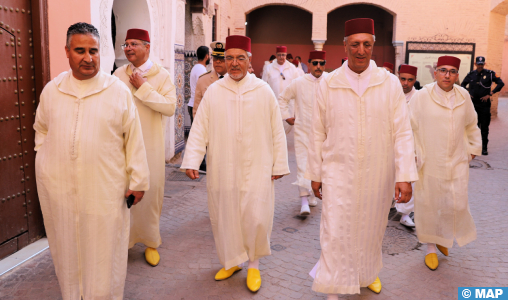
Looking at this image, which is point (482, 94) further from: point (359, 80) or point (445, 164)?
point (359, 80)

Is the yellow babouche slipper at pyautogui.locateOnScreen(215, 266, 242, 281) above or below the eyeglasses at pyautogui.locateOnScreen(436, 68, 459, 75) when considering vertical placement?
below

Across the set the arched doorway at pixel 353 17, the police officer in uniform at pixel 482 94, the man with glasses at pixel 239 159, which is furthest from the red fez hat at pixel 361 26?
the arched doorway at pixel 353 17

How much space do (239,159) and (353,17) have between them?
18.2 metres

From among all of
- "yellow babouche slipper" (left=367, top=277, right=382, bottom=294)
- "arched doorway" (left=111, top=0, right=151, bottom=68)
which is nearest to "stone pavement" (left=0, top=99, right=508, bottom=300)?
"yellow babouche slipper" (left=367, top=277, right=382, bottom=294)

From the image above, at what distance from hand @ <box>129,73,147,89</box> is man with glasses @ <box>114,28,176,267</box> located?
0.04m

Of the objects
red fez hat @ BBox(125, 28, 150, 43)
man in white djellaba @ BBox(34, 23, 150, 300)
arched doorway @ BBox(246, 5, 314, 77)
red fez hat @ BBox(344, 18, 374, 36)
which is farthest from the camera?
arched doorway @ BBox(246, 5, 314, 77)

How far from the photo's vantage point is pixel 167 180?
7020 mm

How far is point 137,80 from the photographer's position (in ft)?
12.5

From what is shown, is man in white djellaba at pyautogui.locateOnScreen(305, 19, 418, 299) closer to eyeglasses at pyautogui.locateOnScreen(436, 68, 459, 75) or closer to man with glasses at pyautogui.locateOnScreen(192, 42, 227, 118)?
eyeglasses at pyautogui.locateOnScreen(436, 68, 459, 75)

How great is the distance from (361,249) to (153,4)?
5363 mm

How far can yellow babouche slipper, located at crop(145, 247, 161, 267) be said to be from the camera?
12.8 feet

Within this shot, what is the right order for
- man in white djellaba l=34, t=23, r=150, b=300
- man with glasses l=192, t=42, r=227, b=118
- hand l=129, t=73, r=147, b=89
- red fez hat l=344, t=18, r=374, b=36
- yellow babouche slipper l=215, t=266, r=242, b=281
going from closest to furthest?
man in white djellaba l=34, t=23, r=150, b=300 → red fez hat l=344, t=18, r=374, b=36 → yellow babouche slipper l=215, t=266, r=242, b=281 → hand l=129, t=73, r=147, b=89 → man with glasses l=192, t=42, r=227, b=118

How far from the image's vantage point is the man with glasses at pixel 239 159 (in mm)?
3482

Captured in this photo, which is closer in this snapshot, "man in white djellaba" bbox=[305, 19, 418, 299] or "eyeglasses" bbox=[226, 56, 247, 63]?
"man in white djellaba" bbox=[305, 19, 418, 299]
